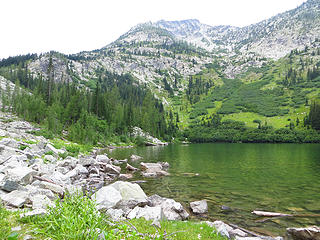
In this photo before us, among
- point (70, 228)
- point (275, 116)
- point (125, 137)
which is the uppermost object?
point (275, 116)

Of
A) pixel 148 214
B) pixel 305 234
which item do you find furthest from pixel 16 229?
pixel 305 234

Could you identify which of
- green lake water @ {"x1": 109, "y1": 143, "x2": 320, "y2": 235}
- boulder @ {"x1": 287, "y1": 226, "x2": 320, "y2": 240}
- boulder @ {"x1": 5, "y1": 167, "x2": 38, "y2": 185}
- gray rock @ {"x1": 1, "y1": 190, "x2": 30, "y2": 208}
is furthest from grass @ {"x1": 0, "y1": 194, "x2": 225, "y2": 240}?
green lake water @ {"x1": 109, "y1": 143, "x2": 320, "y2": 235}

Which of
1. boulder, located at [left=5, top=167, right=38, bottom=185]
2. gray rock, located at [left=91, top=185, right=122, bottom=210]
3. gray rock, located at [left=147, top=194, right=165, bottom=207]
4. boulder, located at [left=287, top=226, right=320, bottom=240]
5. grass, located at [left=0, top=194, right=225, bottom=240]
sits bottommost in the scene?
gray rock, located at [left=147, top=194, right=165, bottom=207]

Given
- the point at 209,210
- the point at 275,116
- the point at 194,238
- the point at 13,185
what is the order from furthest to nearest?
the point at 275,116 < the point at 209,210 < the point at 13,185 < the point at 194,238

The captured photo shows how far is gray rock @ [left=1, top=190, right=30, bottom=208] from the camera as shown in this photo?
818 cm

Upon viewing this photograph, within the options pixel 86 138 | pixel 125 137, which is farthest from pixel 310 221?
pixel 125 137

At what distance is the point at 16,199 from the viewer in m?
8.43

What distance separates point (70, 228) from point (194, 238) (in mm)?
5180

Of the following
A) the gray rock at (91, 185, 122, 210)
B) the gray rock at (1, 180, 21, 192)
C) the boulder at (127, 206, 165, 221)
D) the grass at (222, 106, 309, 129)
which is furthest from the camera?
the grass at (222, 106, 309, 129)

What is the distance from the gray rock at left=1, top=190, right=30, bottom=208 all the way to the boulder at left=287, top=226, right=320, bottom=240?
46.7 ft

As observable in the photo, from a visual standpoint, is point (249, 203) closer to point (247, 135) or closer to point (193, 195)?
point (193, 195)

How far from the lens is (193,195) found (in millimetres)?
18922

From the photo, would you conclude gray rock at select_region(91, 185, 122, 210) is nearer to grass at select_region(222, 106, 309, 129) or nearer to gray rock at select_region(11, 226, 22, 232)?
gray rock at select_region(11, 226, 22, 232)

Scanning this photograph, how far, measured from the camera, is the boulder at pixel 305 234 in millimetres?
10102
